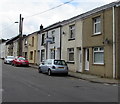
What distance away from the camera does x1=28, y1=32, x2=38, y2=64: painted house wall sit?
3583cm

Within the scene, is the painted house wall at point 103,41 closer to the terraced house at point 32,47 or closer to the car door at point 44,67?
the car door at point 44,67

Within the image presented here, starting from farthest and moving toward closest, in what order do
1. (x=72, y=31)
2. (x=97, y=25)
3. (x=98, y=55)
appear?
(x=72, y=31), (x=97, y=25), (x=98, y=55)

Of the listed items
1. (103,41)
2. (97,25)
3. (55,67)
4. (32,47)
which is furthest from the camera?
(32,47)

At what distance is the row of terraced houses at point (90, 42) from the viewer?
17734 mm

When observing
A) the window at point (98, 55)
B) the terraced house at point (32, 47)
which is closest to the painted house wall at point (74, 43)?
the window at point (98, 55)

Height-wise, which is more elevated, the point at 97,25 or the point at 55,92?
the point at 97,25

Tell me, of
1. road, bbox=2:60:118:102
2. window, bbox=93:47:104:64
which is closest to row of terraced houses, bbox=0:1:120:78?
window, bbox=93:47:104:64

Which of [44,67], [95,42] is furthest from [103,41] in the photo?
[44,67]

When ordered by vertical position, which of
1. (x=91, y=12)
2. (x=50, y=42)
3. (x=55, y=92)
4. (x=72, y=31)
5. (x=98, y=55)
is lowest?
(x=55, y=92)

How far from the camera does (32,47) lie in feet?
123

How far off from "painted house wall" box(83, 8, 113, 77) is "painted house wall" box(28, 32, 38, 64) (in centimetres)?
1566

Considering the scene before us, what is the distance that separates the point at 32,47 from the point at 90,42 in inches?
722

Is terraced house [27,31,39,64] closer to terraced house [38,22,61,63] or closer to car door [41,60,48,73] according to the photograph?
terraced house [38,22,61,63]

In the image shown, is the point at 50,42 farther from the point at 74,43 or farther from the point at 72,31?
the point at 74,43
